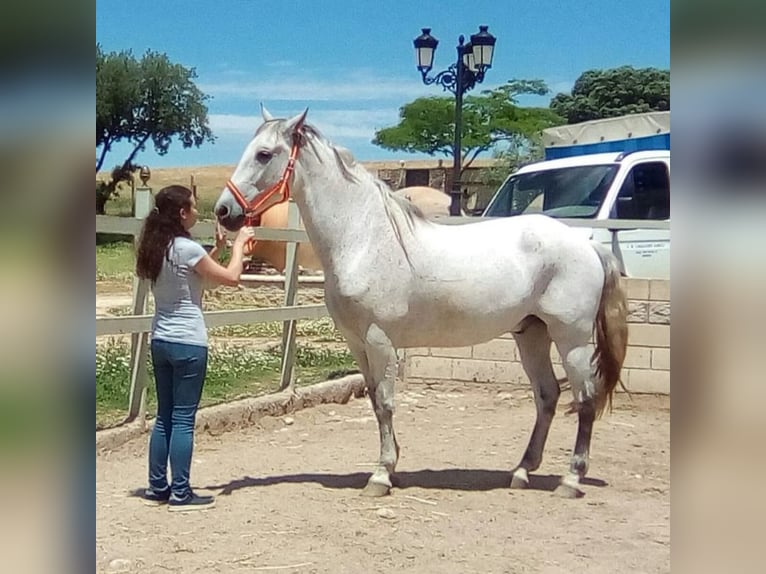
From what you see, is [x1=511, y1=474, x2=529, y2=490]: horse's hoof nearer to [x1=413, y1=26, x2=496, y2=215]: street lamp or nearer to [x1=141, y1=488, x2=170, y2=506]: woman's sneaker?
[x1=141, y1=488, x2=170, y2=506]: woman's sneaker

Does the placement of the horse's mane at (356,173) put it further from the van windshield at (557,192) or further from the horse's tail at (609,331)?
the van windshield at (557,192)

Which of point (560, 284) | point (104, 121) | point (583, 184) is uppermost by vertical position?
point (104, 121)

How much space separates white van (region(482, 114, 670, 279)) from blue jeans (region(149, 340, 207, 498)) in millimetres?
3245

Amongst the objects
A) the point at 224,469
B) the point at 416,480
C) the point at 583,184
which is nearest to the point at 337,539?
the point at 416,480

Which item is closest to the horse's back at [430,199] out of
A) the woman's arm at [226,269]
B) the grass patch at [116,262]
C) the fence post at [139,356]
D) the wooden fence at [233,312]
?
the wooden fence at [233,312]

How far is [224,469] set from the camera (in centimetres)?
411

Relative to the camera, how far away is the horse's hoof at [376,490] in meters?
3.60

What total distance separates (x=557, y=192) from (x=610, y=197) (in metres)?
0.45

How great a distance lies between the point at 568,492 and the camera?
11.9 ft

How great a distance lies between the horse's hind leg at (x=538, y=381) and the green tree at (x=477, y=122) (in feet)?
14.7

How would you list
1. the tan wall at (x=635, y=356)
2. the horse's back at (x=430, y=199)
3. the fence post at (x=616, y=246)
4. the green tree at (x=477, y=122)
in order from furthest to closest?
the green tree at (x=477, y=122)
the horse's back at (x=430, y=199)
the fence post at (x=616, y=246)
the tan wall at (x=635, y=356)

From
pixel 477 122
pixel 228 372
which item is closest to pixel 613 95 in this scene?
pixel 477 122
